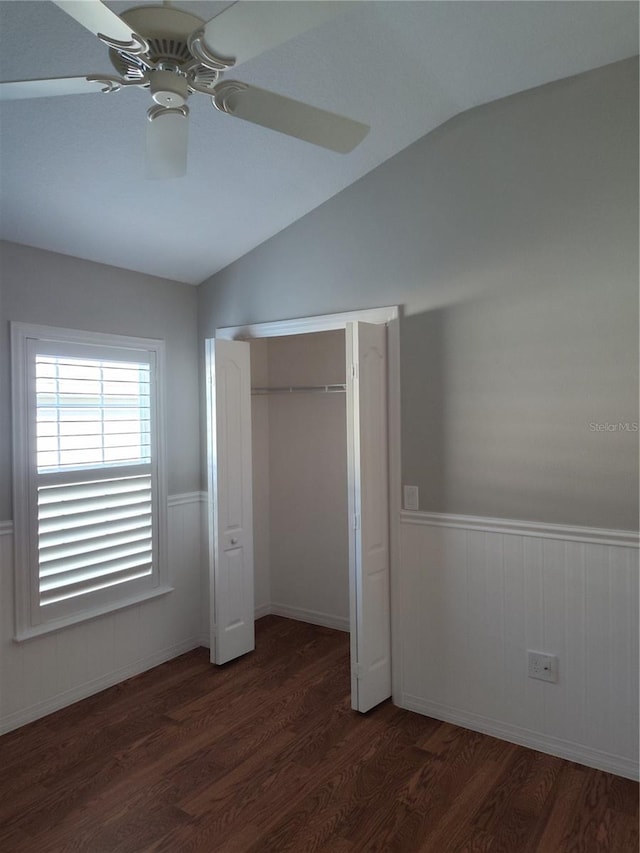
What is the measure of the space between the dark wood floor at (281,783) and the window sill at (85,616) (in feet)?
1.48

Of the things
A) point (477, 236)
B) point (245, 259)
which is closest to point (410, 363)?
point (477, 236)

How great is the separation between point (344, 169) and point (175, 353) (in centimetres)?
158

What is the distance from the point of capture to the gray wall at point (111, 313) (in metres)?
2.96

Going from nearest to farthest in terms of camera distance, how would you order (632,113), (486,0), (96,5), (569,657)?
1. (96,5)
2. (486,0)
3. (632,113)
4. (569,657)

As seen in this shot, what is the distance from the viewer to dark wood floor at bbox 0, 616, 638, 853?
2209 millimetres

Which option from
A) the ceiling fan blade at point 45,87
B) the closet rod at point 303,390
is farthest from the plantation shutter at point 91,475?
the ceiling fan blade at point 45,87

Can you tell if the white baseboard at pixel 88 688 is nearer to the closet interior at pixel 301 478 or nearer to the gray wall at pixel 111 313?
the closet interior at pixel 301 478

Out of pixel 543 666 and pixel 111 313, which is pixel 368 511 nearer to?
pixel 543 666

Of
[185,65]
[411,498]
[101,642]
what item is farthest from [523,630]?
[185,65]

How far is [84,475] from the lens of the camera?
3.26 metres

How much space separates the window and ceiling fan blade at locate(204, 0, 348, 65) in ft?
6.91

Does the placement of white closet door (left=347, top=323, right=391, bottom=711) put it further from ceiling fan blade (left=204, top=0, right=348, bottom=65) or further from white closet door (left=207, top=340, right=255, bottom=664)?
ceiling fan blade (left=204, top=0, right=348, bottom=65)

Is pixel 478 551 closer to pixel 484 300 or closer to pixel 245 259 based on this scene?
pixel 484 300

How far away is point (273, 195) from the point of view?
10.4ft
